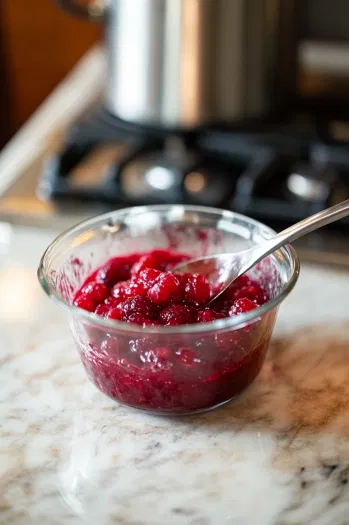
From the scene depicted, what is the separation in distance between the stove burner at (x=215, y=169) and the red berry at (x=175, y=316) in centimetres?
33

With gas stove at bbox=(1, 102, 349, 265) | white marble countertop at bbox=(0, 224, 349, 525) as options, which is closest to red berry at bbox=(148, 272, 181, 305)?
white marble countertop at bbox=(0, 224, 349, 525)

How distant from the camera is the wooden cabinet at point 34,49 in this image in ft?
6.61

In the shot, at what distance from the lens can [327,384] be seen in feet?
2.53

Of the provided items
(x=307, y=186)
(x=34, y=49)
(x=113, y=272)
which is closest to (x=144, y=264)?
(x=113, y=272)

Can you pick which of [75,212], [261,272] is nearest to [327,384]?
[261,272]

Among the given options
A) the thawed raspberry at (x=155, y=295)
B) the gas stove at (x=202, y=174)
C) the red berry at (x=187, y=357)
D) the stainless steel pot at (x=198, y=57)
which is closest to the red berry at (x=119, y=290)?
the thawed raspberry at (x=155, y=295)

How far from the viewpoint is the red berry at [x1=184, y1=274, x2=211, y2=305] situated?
2.45 ft

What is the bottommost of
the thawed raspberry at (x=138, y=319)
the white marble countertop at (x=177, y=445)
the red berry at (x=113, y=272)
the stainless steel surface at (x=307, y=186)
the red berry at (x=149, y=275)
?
the white marble countertop at (x=177, y=445)

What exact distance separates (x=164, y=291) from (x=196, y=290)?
4 centimetres

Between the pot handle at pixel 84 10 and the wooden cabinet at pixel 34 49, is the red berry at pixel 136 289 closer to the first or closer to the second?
the pot handle at pixel 84 10

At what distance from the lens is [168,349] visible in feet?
2.21

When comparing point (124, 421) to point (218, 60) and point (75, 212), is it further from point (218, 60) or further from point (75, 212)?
point (218, 60)

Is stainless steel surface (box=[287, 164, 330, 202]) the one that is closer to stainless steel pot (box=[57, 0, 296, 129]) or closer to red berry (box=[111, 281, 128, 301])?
stainless steel pot (box=[57, 0, 296, 129])

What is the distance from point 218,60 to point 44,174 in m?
0.31
